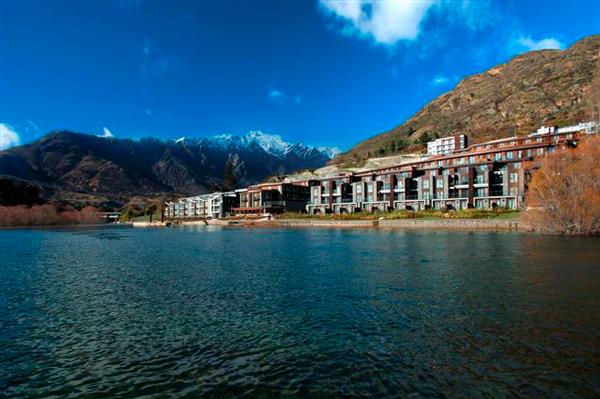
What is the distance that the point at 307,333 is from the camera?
15422 mm

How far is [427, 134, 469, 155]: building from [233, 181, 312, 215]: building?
6488cm

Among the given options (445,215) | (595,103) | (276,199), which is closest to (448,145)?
(595,103)

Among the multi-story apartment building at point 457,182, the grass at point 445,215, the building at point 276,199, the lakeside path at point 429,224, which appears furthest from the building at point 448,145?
the lakeside path at point 429,224

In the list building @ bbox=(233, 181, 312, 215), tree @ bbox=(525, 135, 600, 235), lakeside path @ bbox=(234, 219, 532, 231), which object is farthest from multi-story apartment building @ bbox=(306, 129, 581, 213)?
tree @ bbox=(525, 135, 600, 235)

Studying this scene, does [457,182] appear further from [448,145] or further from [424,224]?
[448,145]

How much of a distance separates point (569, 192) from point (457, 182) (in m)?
55.7

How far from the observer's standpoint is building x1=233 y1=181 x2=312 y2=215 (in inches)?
6781

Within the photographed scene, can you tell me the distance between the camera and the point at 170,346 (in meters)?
14.3

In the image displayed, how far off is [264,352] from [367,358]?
3604 mm

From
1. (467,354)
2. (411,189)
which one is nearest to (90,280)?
(467,354)

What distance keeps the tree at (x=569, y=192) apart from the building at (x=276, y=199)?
376 ft

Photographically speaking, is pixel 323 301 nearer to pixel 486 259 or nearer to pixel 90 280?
pixel 90 280

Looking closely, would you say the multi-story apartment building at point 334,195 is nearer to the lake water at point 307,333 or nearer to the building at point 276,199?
the building at point 276,199

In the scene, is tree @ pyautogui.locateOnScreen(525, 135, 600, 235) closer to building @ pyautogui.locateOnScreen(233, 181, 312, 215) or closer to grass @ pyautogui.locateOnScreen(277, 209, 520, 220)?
grass @ pyautogui.locateOnScreen(277, 209, 520, 220)
